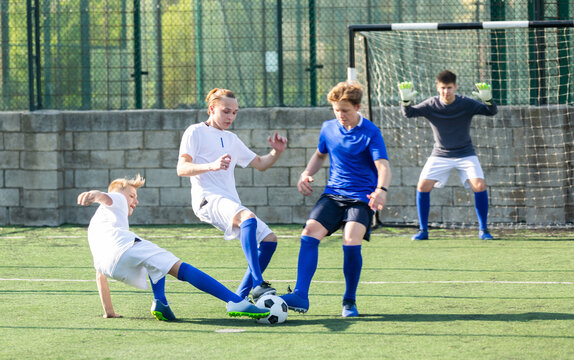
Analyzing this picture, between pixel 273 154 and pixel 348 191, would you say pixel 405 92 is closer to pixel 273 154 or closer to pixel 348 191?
pixel 273 154

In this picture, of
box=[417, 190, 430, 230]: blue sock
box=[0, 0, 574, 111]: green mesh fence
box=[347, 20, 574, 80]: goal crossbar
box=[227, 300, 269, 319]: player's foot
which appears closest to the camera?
box=[227, 300, 269, 319]: player's foot

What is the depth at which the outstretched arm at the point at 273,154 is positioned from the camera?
6.45 m

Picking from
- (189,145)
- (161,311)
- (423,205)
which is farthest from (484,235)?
(161,311)

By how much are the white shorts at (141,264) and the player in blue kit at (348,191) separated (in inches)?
31.7

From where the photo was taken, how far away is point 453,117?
1011 centimetres

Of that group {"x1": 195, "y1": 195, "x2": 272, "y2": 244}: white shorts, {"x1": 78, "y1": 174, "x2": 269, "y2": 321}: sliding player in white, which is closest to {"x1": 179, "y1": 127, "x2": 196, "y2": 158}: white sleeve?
{"x1": 195, "y1": 195, "x2": 272, "y2": 244}: white shorts

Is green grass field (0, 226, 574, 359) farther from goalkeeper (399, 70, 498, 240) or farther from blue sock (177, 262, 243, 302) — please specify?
goalkeeper (399, 70, 498, 240)

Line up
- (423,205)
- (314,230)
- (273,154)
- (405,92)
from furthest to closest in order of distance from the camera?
(423,205)
(405,92)
(273,154)
(314,230)

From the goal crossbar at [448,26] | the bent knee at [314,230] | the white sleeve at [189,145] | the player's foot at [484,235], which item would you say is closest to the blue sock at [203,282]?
the bent knee at [314,230]

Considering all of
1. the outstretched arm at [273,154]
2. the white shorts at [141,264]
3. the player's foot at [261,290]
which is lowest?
the player's foot at [261,290]

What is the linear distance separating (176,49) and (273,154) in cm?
640

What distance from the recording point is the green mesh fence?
12297 mm

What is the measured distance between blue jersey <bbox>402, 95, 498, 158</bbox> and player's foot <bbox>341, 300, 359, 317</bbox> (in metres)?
4.66

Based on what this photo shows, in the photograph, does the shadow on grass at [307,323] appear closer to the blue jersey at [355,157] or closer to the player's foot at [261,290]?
the player's foot at [261,290]
